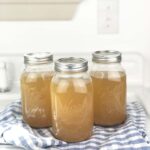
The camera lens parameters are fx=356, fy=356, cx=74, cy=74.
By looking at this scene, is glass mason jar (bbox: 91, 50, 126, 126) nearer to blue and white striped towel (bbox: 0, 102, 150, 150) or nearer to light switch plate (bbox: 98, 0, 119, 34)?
blue and white striped towel (bbox: 0, 102, 150, 150)

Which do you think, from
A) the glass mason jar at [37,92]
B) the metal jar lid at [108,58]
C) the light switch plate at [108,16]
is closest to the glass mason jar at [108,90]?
the metal jar lid at [108,58]

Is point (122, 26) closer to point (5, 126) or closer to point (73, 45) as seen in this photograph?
point (73, 45)

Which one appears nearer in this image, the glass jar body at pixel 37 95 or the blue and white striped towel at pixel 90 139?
the blue and white striped towel at pixel 90 139

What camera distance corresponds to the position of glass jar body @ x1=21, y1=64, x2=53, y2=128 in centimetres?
90

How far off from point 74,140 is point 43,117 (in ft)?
0.41

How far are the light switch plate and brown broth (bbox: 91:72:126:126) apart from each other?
0.32m

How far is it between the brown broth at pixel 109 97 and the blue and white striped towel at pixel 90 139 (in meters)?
0.03

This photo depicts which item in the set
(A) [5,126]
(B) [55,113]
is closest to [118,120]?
(B) [55,113]

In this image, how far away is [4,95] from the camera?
3.81 feet

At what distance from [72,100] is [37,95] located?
129 millimetres

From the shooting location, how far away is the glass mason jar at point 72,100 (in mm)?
807

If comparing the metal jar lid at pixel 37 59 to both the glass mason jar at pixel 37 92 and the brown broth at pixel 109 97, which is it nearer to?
the glass mason jar at pixel 37 92

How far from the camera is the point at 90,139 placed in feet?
2.75

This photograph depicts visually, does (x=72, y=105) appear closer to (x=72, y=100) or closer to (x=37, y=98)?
(x=72, y=100)
